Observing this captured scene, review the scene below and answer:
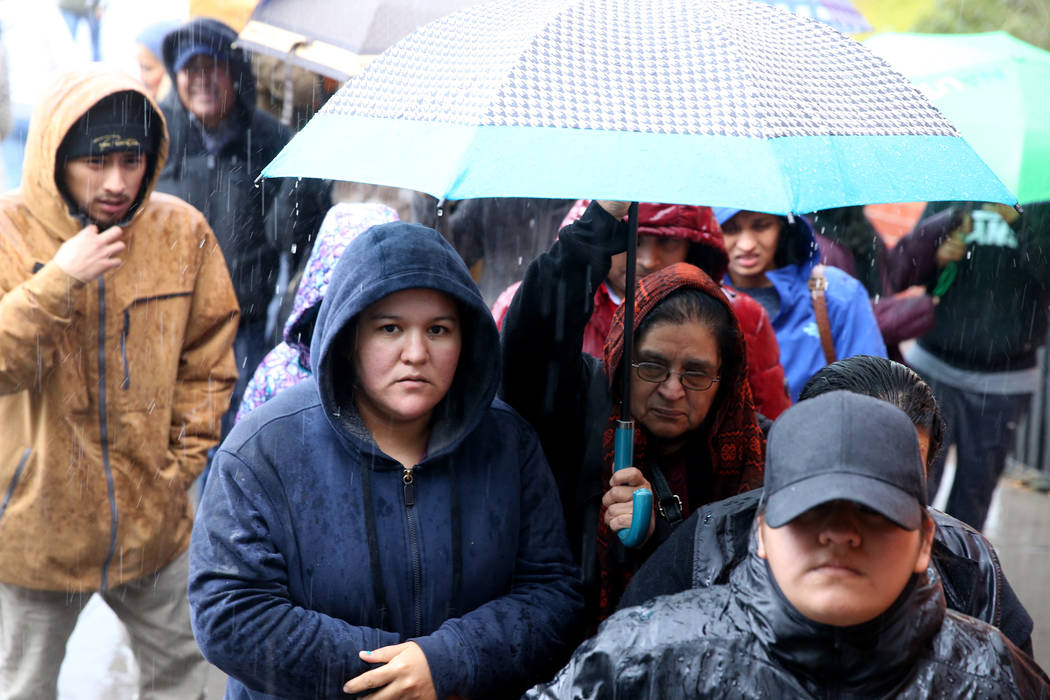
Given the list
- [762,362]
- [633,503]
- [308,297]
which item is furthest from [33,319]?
[762,362]

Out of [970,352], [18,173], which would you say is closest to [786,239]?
[970,352]

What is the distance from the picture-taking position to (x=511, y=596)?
2.87 metres

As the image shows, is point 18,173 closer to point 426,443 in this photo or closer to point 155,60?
point 155,60

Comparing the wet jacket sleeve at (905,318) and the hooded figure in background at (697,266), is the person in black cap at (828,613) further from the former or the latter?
the wet jacket sleeve at (905,318)

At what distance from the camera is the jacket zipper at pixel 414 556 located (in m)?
2.75

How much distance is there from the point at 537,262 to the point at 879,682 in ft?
4.74

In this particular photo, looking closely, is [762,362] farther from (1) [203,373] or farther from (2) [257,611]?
(2) [257,611]

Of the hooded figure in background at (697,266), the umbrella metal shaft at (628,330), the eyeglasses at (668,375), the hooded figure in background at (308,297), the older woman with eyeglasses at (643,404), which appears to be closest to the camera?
the umbrella metal shaft at (628,330)

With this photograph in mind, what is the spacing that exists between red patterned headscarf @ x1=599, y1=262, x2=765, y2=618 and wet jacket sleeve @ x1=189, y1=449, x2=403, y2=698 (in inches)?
34.3

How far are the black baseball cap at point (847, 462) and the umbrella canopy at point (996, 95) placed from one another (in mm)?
2813

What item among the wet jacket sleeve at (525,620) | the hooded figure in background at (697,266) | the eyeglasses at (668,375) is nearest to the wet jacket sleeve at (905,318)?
the hooded figure in background at (697,266)

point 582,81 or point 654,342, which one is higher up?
point 582,81

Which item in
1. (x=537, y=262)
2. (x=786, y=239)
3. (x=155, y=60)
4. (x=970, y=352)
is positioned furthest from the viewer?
(x=155, y=60)

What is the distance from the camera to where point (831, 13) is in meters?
7.31
